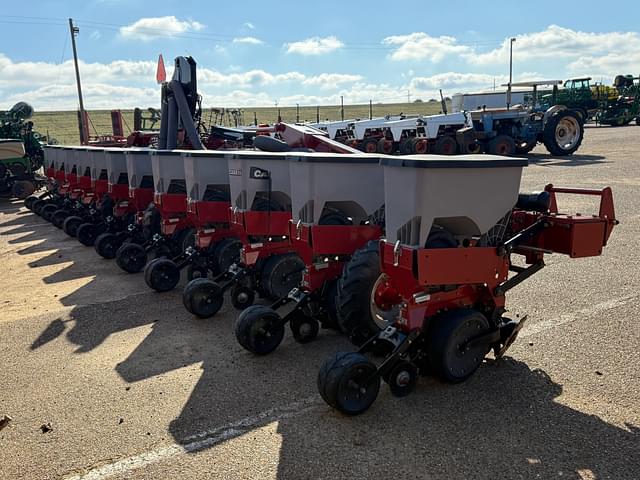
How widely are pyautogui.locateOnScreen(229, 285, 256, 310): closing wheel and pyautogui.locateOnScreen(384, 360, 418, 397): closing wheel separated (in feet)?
8.17

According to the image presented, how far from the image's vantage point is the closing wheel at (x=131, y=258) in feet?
24.3

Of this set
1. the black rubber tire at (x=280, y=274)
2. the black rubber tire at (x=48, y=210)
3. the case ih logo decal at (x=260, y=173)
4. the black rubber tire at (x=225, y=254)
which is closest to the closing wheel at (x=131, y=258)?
the black rubber tire at (x=225, y=254)

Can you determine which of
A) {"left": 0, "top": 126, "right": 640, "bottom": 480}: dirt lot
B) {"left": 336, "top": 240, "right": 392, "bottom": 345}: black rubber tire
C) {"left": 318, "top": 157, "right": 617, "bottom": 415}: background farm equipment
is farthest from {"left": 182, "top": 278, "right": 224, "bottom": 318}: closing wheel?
{"left": 318, "top": 157, "right": 617, "bottom": 415}: background farm equipment

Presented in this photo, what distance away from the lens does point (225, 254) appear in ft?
21.2

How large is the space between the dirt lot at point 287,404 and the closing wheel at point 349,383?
4.6 inches

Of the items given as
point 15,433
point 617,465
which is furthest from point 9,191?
point 617,465

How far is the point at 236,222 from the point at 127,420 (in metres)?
2.43

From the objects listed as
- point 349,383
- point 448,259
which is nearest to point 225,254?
point 349,383

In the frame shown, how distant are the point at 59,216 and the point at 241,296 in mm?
7390

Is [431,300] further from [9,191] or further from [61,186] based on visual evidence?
[9,191]

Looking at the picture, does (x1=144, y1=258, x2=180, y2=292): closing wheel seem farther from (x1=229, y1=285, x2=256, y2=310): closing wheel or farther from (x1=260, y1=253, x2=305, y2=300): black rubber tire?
(x1=260, y1=253, x2=305, y2=300): black rubber tire

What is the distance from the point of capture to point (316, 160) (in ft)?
14.4

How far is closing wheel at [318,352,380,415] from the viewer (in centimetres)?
338

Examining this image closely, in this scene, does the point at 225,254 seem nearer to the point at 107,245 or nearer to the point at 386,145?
the point at 107,245
